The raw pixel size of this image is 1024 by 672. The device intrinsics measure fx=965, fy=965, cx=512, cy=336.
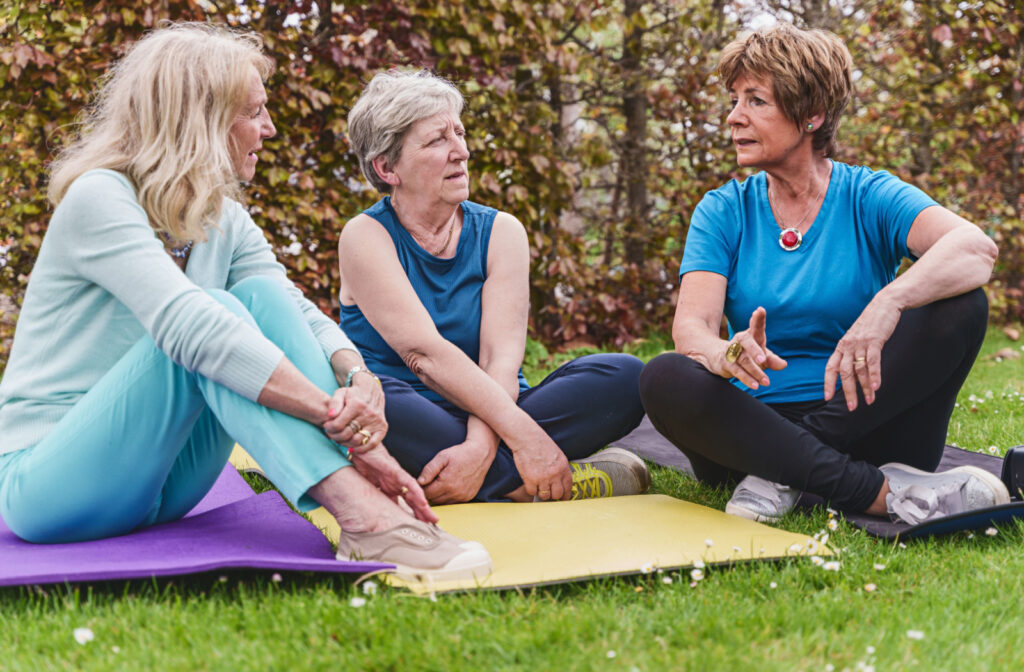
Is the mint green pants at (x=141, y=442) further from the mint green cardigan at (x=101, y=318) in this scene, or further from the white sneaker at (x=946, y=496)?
the white sneaker at (x=946, y=496)

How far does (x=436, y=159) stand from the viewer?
2830 mm

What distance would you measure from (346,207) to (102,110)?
283cm

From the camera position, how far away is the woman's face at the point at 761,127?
8.79 feet

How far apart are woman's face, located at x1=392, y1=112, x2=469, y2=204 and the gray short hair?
0.02 meters

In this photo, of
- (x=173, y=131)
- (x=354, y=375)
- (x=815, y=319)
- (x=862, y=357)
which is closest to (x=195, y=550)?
(x=354, y=375)

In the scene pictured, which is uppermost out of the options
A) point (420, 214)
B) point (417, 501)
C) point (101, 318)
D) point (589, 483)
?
point (420, 214)

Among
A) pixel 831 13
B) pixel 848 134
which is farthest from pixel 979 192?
pixel 831 13

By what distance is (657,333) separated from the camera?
20.4 feet

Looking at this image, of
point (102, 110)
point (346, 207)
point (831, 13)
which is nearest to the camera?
point (102, 110)

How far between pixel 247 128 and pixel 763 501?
158cm

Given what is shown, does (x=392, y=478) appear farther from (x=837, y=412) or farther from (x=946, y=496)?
(x=946, y=496)

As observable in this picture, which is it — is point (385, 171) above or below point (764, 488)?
above

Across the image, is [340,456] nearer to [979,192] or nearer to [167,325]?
[167,325]

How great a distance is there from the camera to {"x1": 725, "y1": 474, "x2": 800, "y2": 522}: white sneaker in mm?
2486
